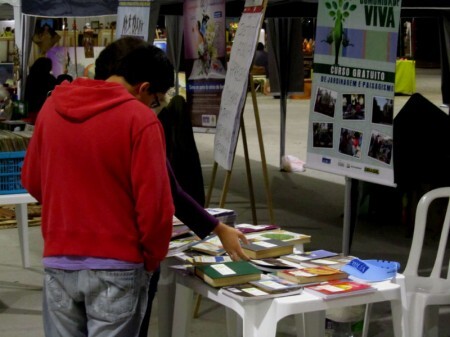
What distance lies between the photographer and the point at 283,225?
261 inches

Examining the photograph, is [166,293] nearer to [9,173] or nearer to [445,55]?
[9,173]

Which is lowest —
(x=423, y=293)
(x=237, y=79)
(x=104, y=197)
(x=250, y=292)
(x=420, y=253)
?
(x=423, y=293)

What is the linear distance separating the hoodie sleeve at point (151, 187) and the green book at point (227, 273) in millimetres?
361

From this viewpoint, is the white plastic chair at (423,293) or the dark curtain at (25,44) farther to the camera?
the dark curtain at (25,44)

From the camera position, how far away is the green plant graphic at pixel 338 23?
395 centimetres

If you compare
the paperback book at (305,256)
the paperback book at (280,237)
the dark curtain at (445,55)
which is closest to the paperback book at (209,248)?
the paperback book at (280,237)

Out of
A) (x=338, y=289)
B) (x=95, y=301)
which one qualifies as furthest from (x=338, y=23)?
(x=95, y=301)

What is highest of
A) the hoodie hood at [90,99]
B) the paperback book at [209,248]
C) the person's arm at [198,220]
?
the hoodie hood at [90,99]

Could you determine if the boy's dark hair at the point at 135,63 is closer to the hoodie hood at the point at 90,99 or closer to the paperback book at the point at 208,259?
the hoodie hood at the point at 90,99

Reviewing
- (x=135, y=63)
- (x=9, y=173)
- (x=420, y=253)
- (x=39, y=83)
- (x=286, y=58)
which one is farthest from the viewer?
(x=286, y=58)

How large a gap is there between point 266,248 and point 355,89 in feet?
4.32

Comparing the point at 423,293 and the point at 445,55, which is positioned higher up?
the point at 445,55

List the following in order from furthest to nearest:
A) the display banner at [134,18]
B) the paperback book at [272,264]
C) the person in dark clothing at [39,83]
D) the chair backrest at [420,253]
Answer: the person in dark clothing at [39,83] → the display banner at [134,18] → the chair backrest at [420,253] → the paperback book at [272,264]

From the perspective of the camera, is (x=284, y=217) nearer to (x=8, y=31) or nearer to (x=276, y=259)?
(x=276, y=259)
